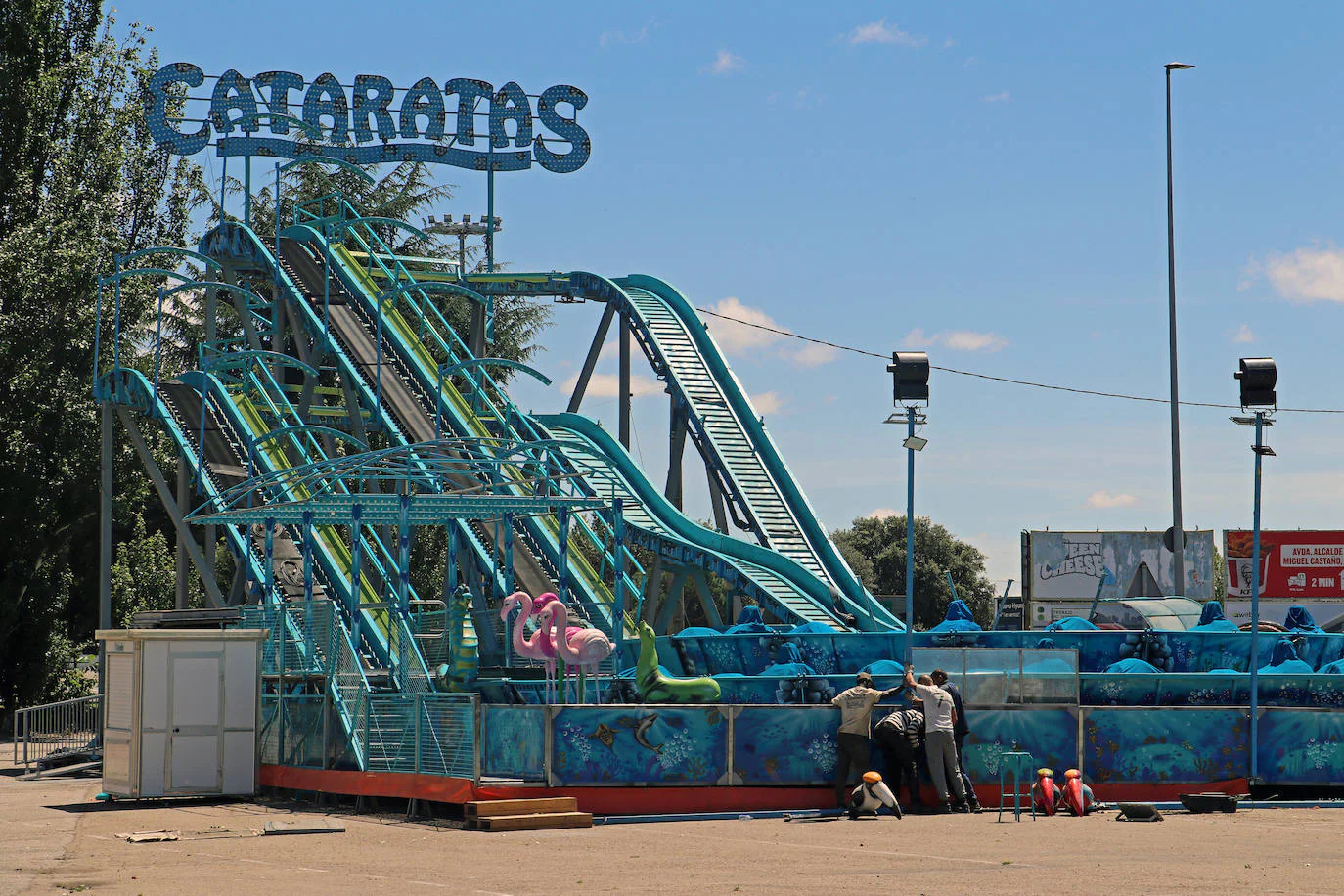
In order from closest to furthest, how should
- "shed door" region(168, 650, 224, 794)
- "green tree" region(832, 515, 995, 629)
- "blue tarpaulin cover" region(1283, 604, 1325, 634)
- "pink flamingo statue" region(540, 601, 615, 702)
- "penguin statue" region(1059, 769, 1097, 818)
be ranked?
1. "penguin statue" region(1059, 769, 1097, 818)
2. "pink flamingo statue" region(540, 601, 615, 702)
3. "shed door" region(168, 650, 224, 794)
4. "blue tarpaulin cover" region(1283, 604, 1325, 634)
5. "green tree" region(832, 515, 995, 629)

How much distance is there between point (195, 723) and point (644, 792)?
20.0 feet

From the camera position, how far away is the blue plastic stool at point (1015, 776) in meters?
19.0

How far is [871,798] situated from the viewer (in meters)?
19.3

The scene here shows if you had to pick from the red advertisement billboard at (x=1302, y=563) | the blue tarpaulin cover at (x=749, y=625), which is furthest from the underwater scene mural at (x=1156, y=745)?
the red advertisement billboard at (x=1302, y=563)

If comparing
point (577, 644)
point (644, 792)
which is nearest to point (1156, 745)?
point (644, 792)

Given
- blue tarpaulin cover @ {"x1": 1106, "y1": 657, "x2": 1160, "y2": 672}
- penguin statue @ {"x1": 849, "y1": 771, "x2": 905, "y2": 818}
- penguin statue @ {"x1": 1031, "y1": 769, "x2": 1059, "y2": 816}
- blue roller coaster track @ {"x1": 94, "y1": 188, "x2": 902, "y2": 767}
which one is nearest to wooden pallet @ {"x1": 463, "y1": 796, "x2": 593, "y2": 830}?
penguin statue @ {"x1": 849, "y1": 771, "x2": 905, "y2": 818}

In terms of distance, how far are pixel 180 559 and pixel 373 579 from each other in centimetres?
658

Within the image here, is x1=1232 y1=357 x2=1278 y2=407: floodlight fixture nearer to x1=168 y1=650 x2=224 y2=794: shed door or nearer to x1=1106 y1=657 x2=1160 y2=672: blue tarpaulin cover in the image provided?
x1=1106 y1=657 x2=1160 y2=672: blue tarpaulin cover

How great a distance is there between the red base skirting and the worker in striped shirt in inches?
15.8

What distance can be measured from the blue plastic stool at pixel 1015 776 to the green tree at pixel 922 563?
214 ft

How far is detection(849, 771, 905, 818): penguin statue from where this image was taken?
1917 centimetres

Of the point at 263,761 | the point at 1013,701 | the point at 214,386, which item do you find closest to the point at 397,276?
the point at 214,386

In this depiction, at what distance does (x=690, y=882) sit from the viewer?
45.4ft

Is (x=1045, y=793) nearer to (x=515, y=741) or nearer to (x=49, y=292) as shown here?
(x=515, y=741)
